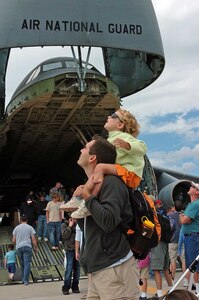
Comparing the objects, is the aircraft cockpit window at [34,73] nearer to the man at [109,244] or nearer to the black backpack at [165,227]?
the black backpack at [165,227]

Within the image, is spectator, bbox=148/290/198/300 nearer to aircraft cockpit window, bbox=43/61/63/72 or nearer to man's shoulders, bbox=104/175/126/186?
man's shoulders, bbox=104/175/126/186

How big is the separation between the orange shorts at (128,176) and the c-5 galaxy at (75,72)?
8.98 m

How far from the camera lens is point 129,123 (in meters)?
3.17

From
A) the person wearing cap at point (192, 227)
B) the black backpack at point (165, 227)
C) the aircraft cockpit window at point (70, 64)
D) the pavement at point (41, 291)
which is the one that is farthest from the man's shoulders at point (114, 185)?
the aircraft cockpit window at point (70, 64)

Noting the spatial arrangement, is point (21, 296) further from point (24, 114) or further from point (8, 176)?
point (8, 176)

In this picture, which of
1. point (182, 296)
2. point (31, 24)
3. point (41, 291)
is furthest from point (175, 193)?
point (182, 296)

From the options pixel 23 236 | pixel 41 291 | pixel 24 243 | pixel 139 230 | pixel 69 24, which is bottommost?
pixel 41 291

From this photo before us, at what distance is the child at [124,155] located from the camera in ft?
9.37

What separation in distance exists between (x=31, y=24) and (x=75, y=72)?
1.94 m

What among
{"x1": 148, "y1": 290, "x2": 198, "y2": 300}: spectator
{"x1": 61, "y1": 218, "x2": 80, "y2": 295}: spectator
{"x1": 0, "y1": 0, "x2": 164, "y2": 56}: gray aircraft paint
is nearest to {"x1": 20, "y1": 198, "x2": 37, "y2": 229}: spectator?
{"x1": 0, "y1": 0, "x2": 164, "y2": 56}: gray aircraft paint

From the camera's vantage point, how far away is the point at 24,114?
15.0m

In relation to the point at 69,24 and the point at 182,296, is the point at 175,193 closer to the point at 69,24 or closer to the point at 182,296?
the point at 69,24

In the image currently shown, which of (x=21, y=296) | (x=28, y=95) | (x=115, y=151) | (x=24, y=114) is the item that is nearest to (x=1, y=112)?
(x=24, y=114)

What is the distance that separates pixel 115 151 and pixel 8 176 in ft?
71.9
